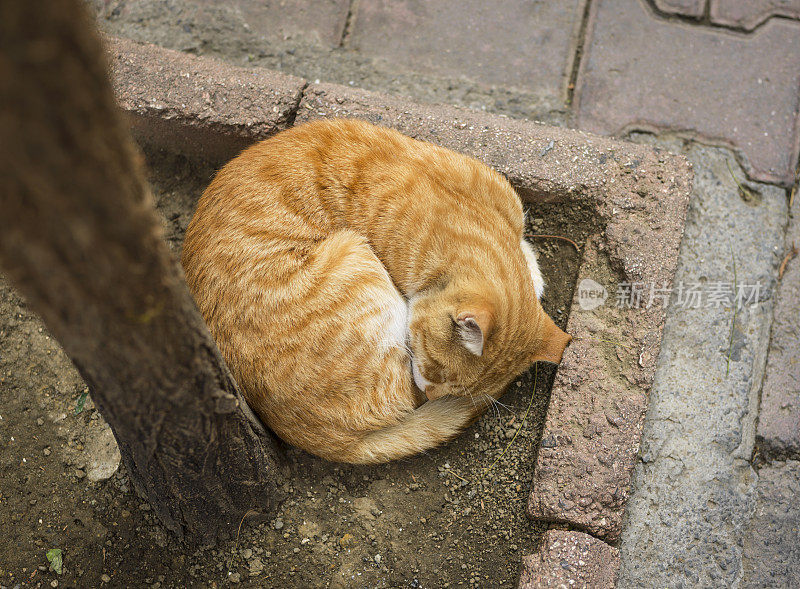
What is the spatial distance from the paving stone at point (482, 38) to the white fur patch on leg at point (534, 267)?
2.97 ft

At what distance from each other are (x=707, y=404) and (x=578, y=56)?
1.77 meters

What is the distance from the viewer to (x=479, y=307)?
200 cm

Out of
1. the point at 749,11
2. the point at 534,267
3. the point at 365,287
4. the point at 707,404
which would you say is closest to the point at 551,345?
the point at 534,267

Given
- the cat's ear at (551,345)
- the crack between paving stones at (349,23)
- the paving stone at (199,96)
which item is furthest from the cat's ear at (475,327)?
the crack between paving stones at (349,23)

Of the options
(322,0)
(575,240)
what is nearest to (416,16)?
(322,0)

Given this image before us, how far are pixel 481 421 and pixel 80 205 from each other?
1698 millimetres

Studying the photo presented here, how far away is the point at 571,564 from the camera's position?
2.03 m

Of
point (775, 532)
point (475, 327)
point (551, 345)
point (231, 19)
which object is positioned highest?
point (231, 19)

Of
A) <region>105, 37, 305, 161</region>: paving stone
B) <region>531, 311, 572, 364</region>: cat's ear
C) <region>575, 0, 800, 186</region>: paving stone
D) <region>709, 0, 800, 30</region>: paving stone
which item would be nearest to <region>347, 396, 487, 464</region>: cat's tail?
<region>531, 311, 572, 364</region>: cat's ear

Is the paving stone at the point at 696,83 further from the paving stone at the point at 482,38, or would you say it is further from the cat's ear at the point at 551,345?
the cat's ear at the point at 551,345

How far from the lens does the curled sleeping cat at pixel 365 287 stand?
6.82 ft

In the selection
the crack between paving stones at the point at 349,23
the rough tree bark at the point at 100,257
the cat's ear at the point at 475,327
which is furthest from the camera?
the crack between paving stones at the point at 349,23

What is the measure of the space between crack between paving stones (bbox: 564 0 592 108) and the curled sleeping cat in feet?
3.09

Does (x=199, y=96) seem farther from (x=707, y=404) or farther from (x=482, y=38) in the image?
(x=707, y=404)
